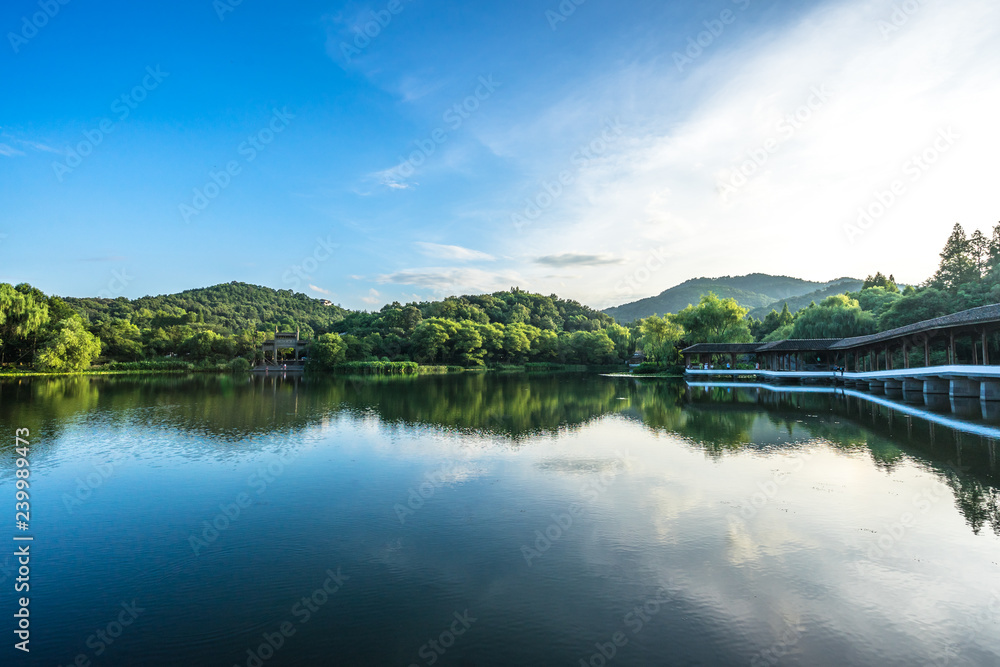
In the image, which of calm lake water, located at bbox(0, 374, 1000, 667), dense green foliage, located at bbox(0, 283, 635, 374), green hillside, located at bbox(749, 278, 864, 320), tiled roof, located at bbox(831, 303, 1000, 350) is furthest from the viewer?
green hillside, located at bbox(749, 278, 864, 320)

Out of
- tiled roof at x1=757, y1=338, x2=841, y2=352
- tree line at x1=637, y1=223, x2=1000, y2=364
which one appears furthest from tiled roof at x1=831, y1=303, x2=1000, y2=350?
tree line at x1=637, y1=223, x2=1000, y2=364

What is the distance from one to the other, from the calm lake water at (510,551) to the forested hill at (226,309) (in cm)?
7978

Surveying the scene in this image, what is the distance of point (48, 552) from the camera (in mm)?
7883

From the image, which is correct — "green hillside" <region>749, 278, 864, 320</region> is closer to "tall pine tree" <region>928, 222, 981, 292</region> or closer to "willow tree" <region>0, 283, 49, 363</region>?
"tall pine tree" <region>928, 222, 981, 292</region>

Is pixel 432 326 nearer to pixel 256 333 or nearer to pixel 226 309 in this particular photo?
pixel 256 333

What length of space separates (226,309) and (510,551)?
117 metres

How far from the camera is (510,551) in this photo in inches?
309

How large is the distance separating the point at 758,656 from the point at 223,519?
29.5 ft

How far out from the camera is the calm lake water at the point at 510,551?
5465mm

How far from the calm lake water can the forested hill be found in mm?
79778

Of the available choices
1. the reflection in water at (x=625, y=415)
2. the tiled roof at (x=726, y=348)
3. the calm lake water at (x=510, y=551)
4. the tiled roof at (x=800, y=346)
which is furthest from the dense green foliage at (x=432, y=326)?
the calm lake water at (x=510, y=551)

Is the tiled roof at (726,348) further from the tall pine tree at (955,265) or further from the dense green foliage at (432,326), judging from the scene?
the tall pine tree at (955,265)

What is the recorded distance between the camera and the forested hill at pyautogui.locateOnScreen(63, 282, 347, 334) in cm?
8350

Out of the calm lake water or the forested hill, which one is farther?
Result: the forested hill
